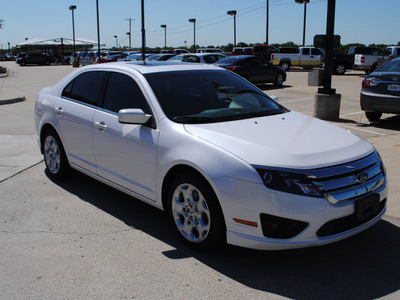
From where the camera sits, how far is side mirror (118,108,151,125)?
4.07 m

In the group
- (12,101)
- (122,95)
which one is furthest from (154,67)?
(12,101)

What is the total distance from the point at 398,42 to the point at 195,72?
50557mm

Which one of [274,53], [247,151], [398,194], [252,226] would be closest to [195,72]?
[247,151]

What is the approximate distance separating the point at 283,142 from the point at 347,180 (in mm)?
597

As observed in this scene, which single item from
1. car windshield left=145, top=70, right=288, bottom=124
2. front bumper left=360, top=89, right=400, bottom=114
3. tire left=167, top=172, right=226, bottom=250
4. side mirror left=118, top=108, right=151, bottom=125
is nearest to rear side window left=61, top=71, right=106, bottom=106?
car windshield left=145, top=70, right=288, bottom=124

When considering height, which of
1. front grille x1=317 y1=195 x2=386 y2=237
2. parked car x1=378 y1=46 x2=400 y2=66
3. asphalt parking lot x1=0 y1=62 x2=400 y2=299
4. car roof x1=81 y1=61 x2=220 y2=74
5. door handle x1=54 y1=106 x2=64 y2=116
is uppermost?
parked car x1=378 y1=46 x2=400 y2=66

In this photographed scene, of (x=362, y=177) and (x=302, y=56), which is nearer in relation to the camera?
(x=362, y=177)

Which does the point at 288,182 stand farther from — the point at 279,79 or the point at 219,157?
the point at 279,79

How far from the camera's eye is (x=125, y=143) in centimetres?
436

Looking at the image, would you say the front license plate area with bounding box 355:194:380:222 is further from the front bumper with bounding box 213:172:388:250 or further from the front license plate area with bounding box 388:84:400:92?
the front license plate area with bounding box 388:84:400:92

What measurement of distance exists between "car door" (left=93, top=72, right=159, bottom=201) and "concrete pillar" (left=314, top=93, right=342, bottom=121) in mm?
6799

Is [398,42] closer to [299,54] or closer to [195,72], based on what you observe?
[299,54]

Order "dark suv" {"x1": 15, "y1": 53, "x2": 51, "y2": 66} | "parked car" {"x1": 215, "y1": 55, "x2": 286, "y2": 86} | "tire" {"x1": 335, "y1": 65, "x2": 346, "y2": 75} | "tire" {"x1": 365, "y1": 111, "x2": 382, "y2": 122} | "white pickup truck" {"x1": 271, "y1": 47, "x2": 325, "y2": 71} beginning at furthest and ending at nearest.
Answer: "dark suv" {"x1": 15, "y1": 53, "x2": 51, "y2": 66}, "white pickup truck" {"x1": 271, "y1": 47, "x2": 325, "y2": 71}, "tire" {"x1": 335, "y1": 65, "x2": 346, "y2": 75}, "parked car" {"x1": 215, "y1": 55, "x2": 286, "y2": 86}, "tire" {"x1": 365, "y1": 111, "x2": 382, "y2": 122}

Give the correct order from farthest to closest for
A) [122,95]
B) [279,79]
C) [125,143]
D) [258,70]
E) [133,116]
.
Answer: [279,79]
[258,70]
[122,95]
[125,143]
[133,116]
